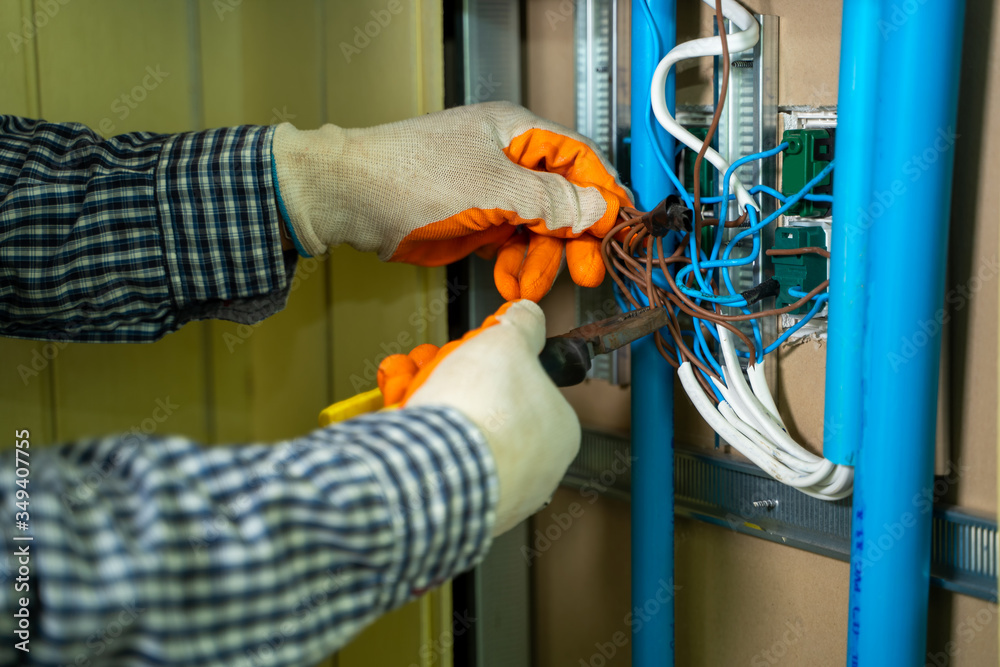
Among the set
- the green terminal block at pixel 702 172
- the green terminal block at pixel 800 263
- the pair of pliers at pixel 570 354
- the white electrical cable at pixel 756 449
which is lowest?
the white electrical cable at pixel 756 449

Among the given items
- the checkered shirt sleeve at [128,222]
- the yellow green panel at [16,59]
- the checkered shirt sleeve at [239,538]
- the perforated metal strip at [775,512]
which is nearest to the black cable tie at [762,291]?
the perforated metal strip at [775,512]

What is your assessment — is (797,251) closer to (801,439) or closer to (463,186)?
(801,439)

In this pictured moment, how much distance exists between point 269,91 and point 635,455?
0.80 m

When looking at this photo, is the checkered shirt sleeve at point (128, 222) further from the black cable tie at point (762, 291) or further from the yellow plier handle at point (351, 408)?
the black cable tie at point (762, 291)

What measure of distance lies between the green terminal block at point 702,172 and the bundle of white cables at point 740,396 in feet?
0.12

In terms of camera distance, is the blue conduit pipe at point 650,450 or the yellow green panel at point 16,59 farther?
the yellow green panel at point 16,59

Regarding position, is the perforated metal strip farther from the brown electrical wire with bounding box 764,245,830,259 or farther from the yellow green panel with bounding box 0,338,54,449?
the yellow green panel with bounding box 0,338,54,449

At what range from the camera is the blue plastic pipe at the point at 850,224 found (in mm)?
709

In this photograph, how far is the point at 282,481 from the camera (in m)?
0.51

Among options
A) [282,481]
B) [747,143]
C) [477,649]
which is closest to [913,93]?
[747,143]

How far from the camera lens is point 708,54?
87 cm

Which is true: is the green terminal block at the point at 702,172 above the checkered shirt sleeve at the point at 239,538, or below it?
above

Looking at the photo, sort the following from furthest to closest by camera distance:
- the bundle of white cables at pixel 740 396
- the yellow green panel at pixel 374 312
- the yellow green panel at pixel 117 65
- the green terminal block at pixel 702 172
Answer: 1. the yellow green panel at pixel 374 312
2. the yellow green panel at pixel 117 65
3. the green terminal block at pixel 702 172
4. the bundle of white cables at pixel 740 396

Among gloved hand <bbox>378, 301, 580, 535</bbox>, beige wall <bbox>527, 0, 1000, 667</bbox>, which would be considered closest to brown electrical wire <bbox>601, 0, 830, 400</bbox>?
beige wall <bbox>527, 0, 1000, 667</bbox>
